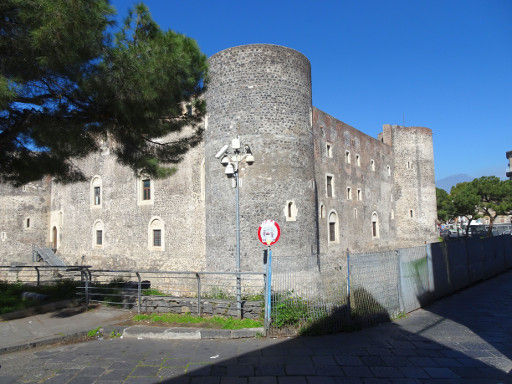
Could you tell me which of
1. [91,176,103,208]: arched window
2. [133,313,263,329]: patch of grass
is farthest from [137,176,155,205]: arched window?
[133,313,263,329]: patch of grass

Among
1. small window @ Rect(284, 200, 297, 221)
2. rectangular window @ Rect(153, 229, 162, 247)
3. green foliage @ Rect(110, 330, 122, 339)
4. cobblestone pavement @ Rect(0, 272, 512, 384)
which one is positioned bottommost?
cobblestone pavement @ Rect(0, 272, 512, 384)

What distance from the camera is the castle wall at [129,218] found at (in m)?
16.6

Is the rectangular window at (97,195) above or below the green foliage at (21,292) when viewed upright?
above

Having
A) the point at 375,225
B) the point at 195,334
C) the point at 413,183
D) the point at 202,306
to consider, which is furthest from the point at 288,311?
the point at 413,183

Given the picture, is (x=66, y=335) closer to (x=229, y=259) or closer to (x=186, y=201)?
(x=229, y=259)

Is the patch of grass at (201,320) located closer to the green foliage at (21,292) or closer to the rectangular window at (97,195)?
the green foliage at (21,292)

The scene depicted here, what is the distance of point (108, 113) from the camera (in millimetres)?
7949

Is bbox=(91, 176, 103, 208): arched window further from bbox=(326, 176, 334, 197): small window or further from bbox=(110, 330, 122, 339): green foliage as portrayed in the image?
bbox=(110, 330, 122, 339): green foliage

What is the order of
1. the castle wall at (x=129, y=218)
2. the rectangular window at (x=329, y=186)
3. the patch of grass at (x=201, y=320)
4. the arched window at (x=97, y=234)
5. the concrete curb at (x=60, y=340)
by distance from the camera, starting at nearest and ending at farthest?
the concrete curb at (x=60, y=340)
the patch of grass at (x=201, y=320)
the castle wall at (x=129, y=218)
the arched window at (x=97, y=234)
the rectangular window at (x=329, y=186)

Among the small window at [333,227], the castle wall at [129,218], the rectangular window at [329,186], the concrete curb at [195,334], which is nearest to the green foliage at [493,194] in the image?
the small window at [333,227]

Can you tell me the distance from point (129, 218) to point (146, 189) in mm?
1823

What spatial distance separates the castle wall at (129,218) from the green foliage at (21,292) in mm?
5931

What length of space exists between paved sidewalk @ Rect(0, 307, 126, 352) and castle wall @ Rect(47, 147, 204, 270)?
8184 millimetres

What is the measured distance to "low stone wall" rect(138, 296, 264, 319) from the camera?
748cm
